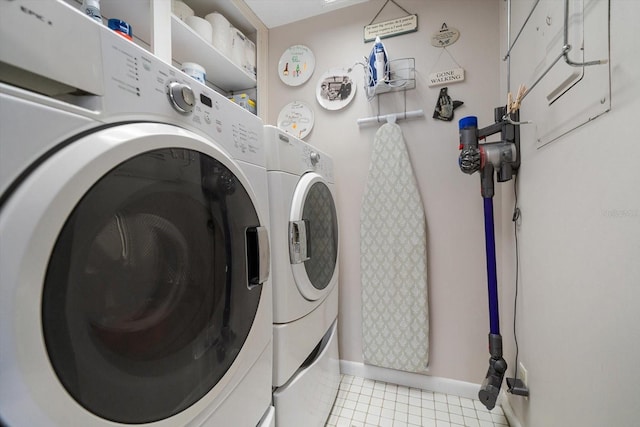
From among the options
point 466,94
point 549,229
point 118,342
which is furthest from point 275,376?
point 466,94

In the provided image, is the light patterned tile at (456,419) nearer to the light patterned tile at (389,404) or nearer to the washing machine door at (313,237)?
the light patterned tile at (389,404)

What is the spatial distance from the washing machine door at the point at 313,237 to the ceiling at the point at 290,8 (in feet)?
3.81

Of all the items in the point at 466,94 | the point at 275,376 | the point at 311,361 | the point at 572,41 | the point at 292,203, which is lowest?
the point at 311,361

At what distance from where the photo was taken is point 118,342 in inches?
15.1

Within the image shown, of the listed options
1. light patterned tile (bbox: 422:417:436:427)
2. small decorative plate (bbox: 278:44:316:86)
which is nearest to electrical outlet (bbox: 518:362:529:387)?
light patterned tile (bbox: 422:417:436:427)

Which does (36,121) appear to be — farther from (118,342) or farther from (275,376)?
(275,376)

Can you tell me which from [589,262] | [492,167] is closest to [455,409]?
[589,262]

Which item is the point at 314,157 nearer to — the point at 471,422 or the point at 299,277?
the point at 299,277

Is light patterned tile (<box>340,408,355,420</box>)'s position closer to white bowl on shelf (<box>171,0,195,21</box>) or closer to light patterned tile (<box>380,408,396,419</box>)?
light patterned tile (<box>380,408,396,419</box>)

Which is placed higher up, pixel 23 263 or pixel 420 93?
pixel 420 93

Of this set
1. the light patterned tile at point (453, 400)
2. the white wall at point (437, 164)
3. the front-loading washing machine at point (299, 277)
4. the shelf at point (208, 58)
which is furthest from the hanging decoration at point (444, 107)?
the light patterned tile at point (453, 400)

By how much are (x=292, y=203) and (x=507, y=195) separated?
3.42 feet

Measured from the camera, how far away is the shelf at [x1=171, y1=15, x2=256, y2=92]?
1.19 metres

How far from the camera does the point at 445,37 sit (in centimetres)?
138
